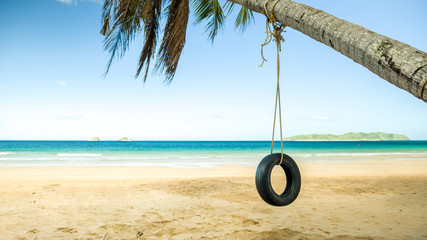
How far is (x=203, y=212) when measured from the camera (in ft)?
14.6

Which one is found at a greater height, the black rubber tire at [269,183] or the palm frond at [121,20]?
the palm frond at [121,20]

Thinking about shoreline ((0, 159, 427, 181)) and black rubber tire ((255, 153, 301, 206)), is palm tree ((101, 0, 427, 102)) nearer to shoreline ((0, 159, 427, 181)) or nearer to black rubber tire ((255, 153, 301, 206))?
black rubber tire ((255, 153, 301, 206))

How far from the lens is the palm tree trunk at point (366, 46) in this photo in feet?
4.38

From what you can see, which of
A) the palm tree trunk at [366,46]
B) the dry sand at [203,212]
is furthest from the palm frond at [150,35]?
the dry sand at [203,212]

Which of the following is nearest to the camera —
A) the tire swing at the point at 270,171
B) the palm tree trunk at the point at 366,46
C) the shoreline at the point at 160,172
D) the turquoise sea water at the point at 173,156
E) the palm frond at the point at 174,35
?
the palm tree trunk at the point at 366,46

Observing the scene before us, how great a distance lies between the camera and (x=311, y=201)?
5.17 meters

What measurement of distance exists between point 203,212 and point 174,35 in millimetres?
2652

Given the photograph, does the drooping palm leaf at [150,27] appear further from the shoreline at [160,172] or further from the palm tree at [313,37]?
the shoreline at [160,172]

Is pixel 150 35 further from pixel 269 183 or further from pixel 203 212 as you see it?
pixel 203 212

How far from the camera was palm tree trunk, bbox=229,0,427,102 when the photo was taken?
1.33 m

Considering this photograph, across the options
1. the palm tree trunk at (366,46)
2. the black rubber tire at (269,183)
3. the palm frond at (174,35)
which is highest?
the palm frond at (174,35)

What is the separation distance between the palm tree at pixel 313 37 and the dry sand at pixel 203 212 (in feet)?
6.57

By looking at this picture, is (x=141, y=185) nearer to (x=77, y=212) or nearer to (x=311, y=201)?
(x=77, y=212)

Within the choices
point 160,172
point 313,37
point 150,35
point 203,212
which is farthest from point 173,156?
point 313,37
